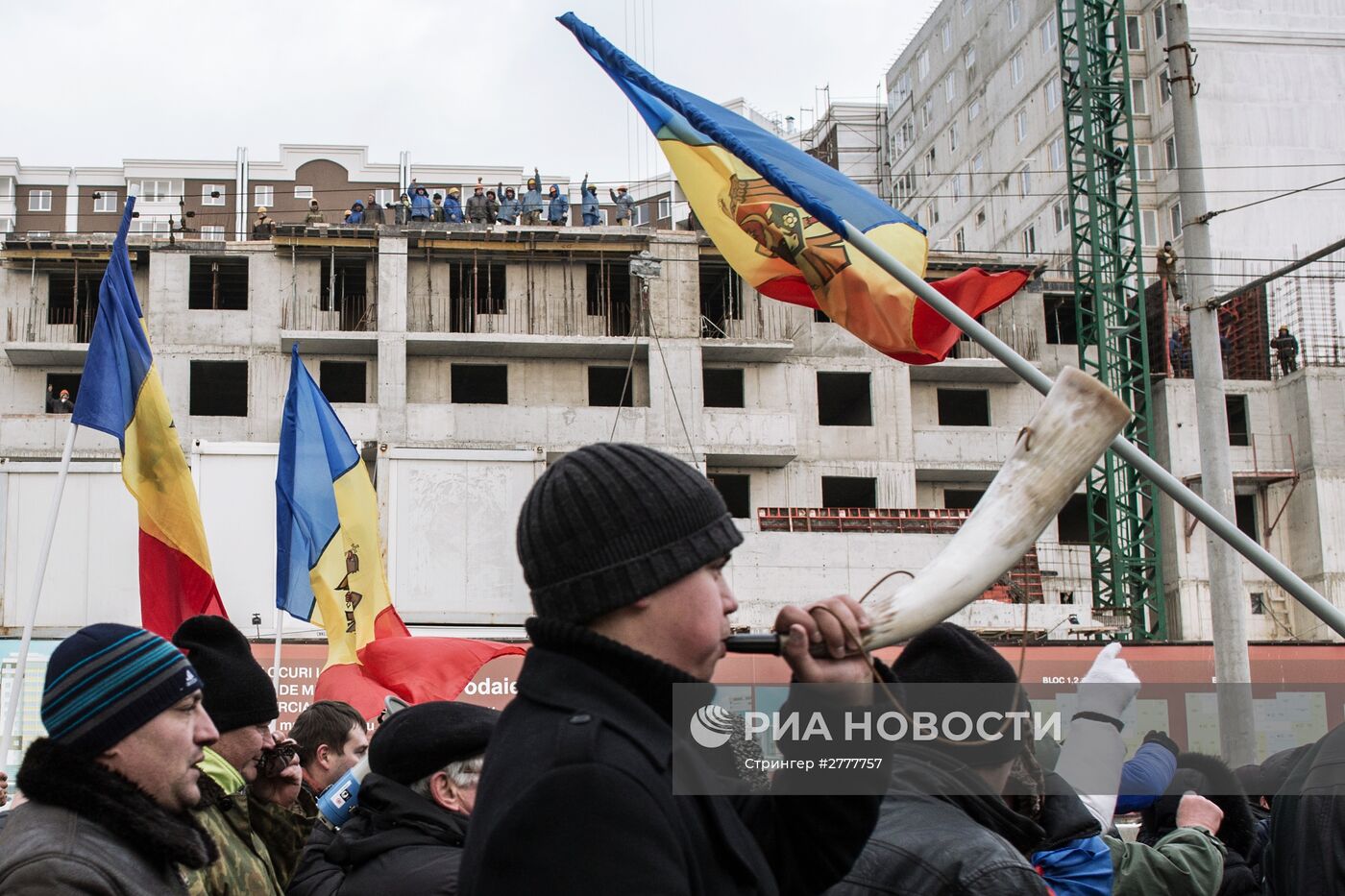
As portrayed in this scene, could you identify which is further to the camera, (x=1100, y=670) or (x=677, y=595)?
(x=1100, y=670)

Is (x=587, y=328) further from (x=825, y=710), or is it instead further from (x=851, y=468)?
(x=825, y=710)

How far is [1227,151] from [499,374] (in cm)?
2421

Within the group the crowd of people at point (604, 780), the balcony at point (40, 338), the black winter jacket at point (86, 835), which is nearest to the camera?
the crowd of people at point (604, 780)

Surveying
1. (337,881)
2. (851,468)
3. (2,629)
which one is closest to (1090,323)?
(851,468)

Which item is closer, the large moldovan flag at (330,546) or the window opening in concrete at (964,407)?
the large moldovan flag at (330,546)

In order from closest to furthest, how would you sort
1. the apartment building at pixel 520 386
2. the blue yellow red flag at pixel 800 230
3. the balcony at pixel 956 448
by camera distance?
1. the blue yellow red flag at pixel 800 230
2. the apartment building at pixel 520 386
3. the balcony at pixel 956 448

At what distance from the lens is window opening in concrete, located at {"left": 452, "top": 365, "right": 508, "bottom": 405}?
144 feet

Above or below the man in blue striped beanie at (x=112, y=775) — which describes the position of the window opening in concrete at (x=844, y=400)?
above

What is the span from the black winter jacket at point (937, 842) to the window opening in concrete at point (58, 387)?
40673 mm

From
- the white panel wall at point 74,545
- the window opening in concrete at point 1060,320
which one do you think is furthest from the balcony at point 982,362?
the white panel wall at point 74,545

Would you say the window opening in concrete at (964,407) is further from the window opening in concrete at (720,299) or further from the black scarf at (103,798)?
the black scarf at (103,798)

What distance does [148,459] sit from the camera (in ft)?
32.0

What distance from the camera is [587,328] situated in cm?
4297

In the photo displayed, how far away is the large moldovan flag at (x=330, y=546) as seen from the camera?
1230cm
